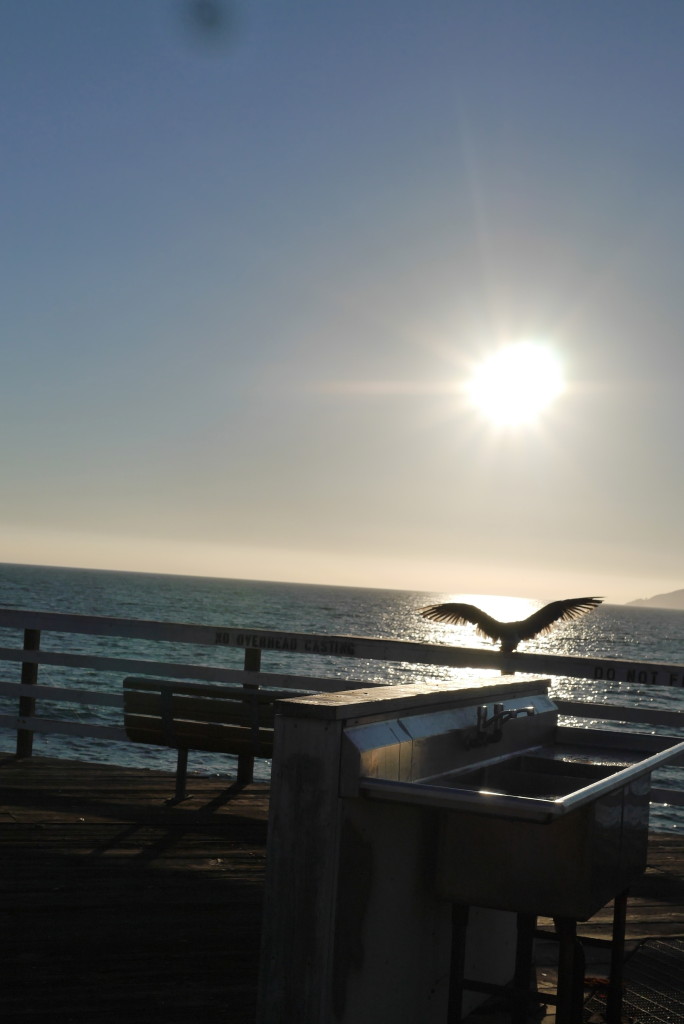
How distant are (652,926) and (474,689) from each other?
226cm

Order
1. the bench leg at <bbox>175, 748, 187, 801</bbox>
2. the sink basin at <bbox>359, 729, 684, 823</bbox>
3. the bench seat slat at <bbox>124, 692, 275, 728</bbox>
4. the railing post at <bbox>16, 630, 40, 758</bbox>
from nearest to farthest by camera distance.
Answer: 1. the sink basin at <bbox>359, 729, 684, 823</bbox>
2. the bench seat slat at <bbox>124, 692, 275, 728</bbox>
3. the bench leg at <bbox>175, 748, 187, 801</bbox>
4. the railing post at <bbox>16, 630, 40, 758</bbox>

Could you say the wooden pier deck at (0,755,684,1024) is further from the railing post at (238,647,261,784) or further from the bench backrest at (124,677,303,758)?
the bench backrest at (124,677,303,758)

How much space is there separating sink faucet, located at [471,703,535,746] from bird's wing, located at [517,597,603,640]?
4078mm

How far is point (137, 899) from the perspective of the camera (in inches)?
196

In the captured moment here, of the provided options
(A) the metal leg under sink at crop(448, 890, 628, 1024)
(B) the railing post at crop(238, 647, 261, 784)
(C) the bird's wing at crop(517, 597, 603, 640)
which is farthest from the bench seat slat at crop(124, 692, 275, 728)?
(A) the metal leg under sink at crop(448, 890, 628, 1024)

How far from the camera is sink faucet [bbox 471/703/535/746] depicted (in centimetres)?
353

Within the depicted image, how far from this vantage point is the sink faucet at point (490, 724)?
353 centimetres

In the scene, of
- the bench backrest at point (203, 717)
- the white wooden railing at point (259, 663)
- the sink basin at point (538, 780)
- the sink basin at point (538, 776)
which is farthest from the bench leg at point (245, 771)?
the sink basin at point (538, 776)

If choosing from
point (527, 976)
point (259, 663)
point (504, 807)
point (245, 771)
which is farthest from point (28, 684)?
point (504, 807)

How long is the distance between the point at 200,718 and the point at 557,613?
2719 mm

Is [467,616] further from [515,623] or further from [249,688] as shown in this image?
[249,688]

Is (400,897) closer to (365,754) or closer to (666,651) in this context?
(365,754)

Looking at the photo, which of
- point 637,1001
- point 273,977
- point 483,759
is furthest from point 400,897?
point 637,1001

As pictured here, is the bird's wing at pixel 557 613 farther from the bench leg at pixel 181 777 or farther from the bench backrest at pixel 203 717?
the bench leg at pixel 181 777
